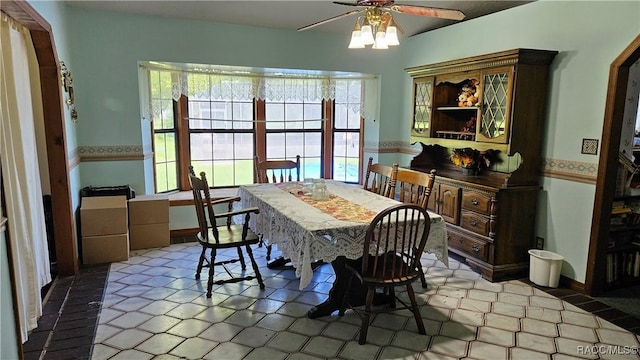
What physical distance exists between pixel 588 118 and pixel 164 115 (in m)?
4.25

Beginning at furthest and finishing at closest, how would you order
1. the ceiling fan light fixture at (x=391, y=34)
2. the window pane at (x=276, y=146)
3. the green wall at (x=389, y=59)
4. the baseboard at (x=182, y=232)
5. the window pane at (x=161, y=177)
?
the window pane at (x=276, y=146) → the window pane at (x=161, y=177) → the baseboard at (x=182, y=232) → the green wall at (x=389, y=59) → the ceiling fan light fixture at (x=391, y=34)

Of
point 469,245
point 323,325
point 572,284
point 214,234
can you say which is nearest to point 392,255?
point 323,325

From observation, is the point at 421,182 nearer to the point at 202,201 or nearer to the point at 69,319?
the point at 202,201

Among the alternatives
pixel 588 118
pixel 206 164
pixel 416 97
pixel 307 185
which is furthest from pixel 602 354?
pixel 206 164

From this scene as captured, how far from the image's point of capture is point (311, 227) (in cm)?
249

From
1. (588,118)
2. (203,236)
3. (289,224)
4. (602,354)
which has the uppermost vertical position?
(588,118)

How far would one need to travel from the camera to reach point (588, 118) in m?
3.24

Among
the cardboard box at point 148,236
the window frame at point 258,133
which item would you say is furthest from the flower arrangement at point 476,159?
the cardboard box at point 148,236

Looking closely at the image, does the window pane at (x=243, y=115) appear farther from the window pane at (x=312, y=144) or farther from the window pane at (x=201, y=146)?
the window pane at (x=312, y=144)

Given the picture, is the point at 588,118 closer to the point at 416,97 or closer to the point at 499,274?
the point at 499,274

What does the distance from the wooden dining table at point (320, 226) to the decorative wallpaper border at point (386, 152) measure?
1.40 meters

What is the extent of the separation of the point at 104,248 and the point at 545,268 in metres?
3.87

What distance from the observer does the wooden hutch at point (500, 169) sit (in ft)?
11.4

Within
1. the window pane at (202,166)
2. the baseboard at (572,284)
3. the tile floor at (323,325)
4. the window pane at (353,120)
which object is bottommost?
the tile floor at (323,325)
